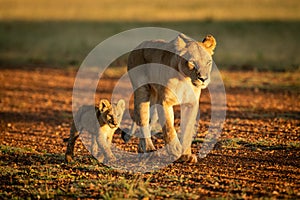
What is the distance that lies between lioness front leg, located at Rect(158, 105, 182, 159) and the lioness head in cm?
63

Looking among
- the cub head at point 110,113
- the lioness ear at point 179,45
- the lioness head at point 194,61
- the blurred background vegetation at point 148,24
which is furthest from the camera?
the blurred background vegetation at point 148,24

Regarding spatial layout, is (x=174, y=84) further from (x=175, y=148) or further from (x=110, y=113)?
(x=110, y=113)

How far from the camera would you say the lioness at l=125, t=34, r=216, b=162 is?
723 centimetres

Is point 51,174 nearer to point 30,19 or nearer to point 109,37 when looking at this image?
point 109,37

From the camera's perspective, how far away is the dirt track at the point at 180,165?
650 centimetres

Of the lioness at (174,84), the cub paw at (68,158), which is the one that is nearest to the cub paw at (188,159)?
the lioness at (174,84)

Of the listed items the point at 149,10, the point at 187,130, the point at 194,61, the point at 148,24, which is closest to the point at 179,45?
the point at 194,61

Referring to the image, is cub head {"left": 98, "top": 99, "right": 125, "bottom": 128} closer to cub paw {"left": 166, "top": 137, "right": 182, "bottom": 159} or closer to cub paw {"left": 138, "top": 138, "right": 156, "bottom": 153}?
cub paw {"left": 138, "top": 138, "right": 156, "bottom": 153}

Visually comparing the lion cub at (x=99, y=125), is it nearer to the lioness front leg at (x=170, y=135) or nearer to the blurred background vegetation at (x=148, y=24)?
the lioness front leg at (x=170, y=135)

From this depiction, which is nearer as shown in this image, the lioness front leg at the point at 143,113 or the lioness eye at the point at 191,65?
the lioness eye at the point at 191,65

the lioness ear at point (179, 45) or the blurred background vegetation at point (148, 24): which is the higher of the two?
the blurred background vegetation at point (148, 24)

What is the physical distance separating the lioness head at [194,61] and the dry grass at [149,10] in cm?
2492

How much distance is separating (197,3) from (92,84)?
2787 cm

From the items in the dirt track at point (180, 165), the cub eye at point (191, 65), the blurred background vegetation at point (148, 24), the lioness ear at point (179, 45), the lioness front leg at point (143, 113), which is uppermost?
the blurred background vegetation at point (148, 24)
